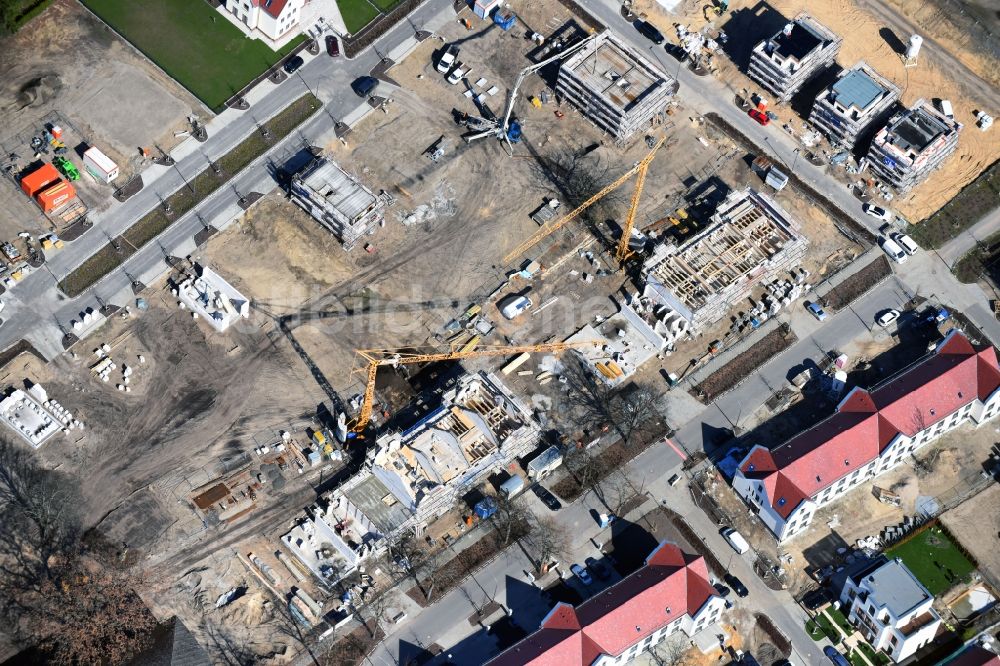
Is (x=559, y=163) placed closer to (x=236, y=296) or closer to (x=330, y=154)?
(x=330, y=154)

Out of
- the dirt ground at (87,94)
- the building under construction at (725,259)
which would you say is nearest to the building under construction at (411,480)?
the building under construction at (725,259)

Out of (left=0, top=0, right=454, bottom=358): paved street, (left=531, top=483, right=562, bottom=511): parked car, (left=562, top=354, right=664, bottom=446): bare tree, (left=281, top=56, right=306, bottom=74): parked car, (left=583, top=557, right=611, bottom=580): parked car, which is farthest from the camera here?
(left=281, top=56, right=306, bottom=74): parked car

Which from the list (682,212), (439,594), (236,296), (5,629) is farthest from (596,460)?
(5,629)

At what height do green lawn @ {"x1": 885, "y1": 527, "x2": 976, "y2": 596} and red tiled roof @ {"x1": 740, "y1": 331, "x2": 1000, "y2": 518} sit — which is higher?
red tiled roof @ {"x1": 740, "y1": 331, "x2": 1000, "y2": 518}

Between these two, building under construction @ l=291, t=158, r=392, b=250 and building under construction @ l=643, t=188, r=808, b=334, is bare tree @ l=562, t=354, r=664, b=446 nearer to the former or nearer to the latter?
building under construction @ l=643, t=188, r=808, b=334

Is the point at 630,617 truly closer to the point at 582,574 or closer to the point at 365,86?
the point at 582,574

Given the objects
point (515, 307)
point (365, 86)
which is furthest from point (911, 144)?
point (365, 86)

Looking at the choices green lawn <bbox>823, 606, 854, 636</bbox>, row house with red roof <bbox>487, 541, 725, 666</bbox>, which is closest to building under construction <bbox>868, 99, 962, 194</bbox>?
green lawn <bbox>823, 606, 854, 636</bbox>
